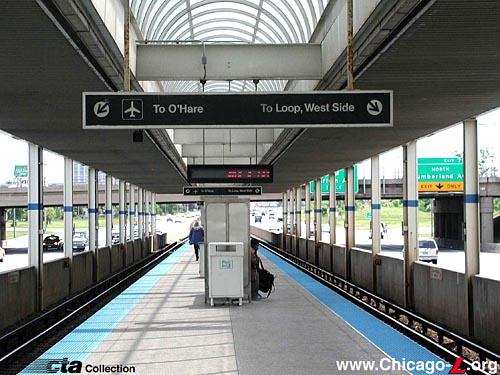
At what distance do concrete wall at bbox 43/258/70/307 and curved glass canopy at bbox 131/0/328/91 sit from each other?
7299 mm

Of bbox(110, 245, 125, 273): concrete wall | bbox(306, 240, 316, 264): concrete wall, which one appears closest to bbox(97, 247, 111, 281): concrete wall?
bbox(110, 245, 125, 273): concrete wall

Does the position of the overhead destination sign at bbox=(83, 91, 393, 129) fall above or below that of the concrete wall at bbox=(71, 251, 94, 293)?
above

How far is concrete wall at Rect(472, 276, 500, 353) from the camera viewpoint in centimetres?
1209

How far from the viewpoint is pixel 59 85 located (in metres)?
10.8

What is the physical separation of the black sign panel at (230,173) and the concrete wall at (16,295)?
4653 millimetres

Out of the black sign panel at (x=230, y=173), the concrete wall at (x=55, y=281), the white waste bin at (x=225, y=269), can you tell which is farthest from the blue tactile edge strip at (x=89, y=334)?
the black sign panel at (x=230, y=173)

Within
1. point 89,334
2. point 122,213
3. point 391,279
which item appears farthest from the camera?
point 122,213

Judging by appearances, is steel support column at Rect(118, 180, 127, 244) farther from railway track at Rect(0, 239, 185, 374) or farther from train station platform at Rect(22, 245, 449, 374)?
train station platform at Rect(22, 245, 449, 374)

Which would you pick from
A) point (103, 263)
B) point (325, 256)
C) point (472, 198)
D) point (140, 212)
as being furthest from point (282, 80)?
point (140, 212)

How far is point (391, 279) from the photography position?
1931 centimetres

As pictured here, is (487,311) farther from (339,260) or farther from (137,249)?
(137,249)

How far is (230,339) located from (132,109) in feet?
14.5

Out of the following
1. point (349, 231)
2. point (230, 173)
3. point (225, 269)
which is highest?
point (230, 173)

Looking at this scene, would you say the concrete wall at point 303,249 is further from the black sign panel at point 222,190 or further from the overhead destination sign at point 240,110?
the overhead destination sign at point 240,110
